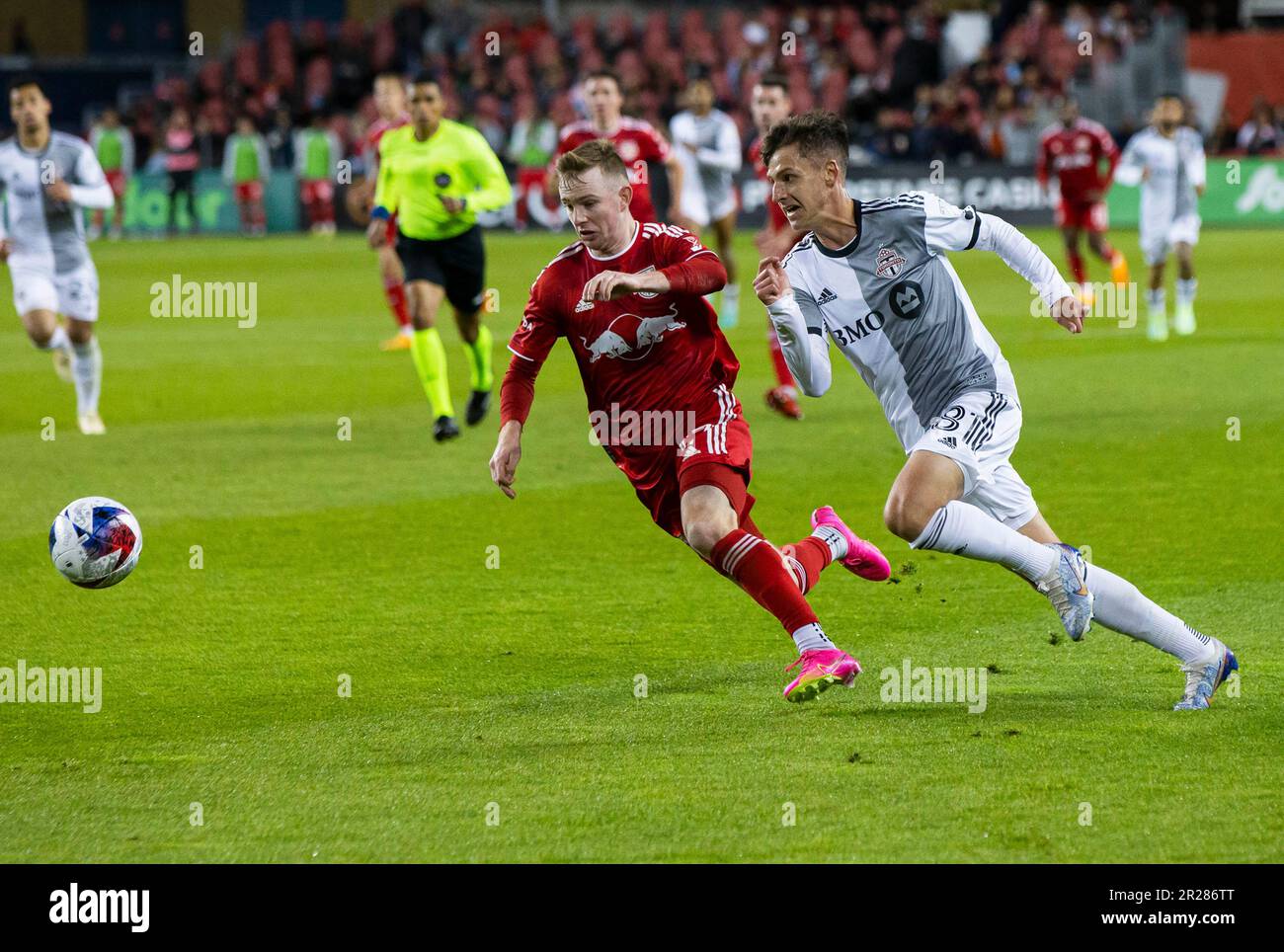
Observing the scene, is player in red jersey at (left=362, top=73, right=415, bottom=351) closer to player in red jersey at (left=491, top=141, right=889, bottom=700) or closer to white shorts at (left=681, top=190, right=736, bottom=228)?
white shorts at (left=681, top=190, right=736, bottom=228)

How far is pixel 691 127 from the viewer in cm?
1989

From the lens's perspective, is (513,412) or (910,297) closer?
(910,297)

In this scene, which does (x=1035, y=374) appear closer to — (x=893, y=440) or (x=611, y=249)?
(x=893, y=440)

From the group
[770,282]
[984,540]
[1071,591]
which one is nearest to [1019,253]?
[770,282]

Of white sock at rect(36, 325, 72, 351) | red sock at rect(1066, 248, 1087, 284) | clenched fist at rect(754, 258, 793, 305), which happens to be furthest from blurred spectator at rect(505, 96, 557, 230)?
clenched fist at rect(754, 258, 793, 305)

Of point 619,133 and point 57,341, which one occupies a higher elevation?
point 619,133

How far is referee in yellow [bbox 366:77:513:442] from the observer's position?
1202 centimetres

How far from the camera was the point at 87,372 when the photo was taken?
1265 centimetres

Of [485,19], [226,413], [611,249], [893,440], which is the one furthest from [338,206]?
[611,249]

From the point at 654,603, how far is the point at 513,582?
0.73 m

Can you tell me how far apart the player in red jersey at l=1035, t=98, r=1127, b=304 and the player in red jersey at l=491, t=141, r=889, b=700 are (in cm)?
1393

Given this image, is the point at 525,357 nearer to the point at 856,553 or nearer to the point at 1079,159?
the point at 856,553

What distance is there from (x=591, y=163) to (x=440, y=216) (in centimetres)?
659

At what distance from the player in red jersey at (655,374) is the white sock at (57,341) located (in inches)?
288
